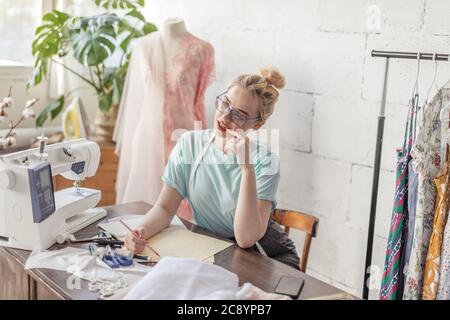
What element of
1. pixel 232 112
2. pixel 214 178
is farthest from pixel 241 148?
pixel 214 178

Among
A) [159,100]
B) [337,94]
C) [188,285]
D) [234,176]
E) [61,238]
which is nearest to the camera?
[188,285]

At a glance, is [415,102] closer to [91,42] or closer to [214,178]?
[214,178]

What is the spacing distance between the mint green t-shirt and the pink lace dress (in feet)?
2.50

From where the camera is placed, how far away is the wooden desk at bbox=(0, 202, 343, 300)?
1.46 m

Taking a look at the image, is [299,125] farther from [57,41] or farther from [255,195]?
[57,41]

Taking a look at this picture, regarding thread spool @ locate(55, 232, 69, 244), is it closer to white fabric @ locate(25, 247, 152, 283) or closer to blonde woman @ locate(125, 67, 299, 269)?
white fabric @ locate(25, 247, 152, 283)

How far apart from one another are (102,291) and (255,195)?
Result: 0.63 meters

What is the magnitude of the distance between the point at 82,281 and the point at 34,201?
307mm

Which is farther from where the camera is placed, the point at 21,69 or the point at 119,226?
the point at 21,69

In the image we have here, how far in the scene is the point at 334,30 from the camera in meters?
2.43

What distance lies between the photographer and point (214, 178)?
2018 millimetres

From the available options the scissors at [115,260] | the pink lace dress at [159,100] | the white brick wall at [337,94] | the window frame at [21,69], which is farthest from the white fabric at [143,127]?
the scissors at [115,260]

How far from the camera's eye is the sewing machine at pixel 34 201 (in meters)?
1.64
